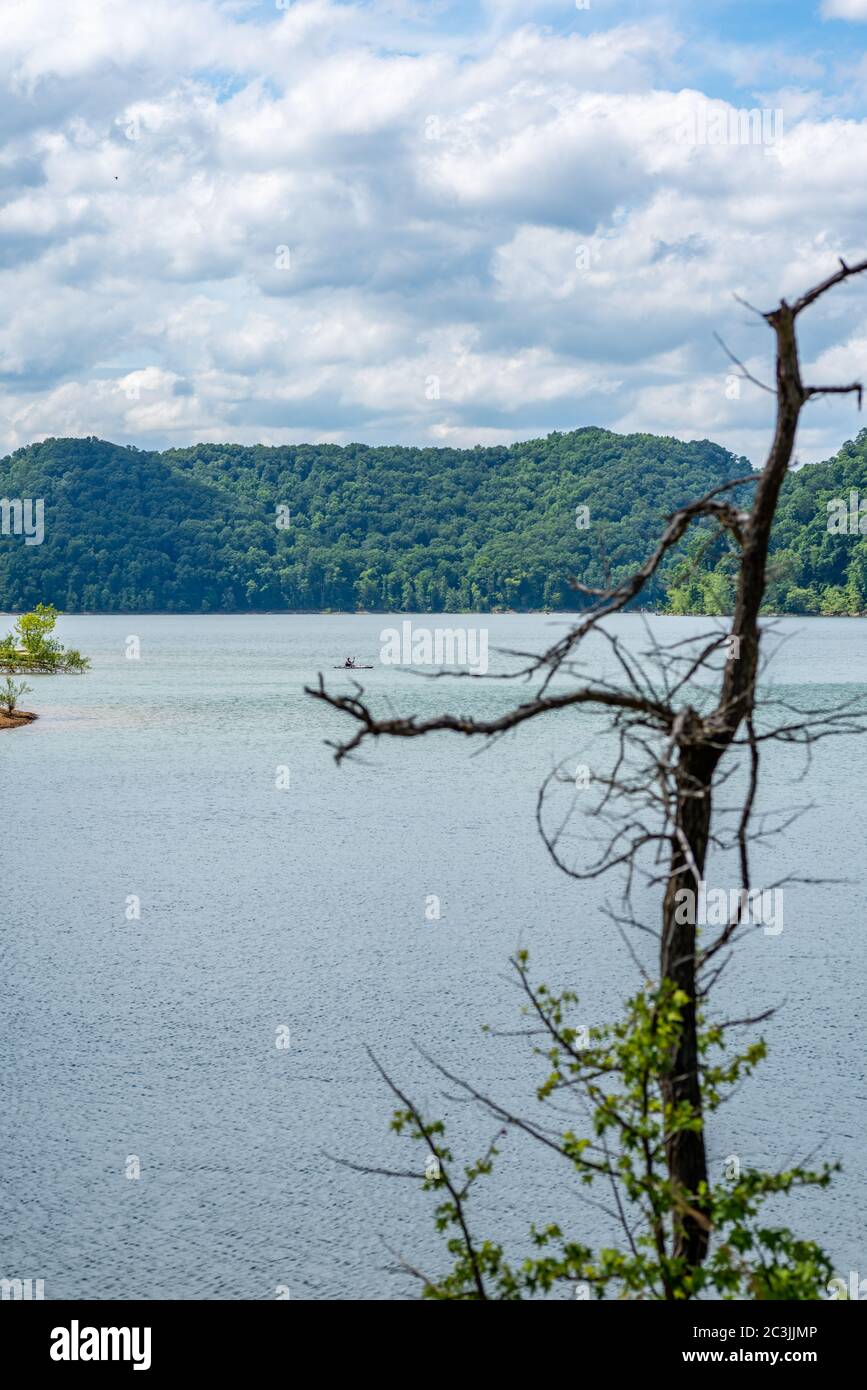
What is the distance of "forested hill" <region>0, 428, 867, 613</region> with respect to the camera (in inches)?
5246

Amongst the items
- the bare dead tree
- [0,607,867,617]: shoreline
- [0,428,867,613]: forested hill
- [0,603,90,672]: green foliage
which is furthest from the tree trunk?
[0,607,867,617]: shoreline

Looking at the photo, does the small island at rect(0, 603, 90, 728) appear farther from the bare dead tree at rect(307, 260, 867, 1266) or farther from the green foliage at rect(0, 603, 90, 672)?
the bare dead tree at rect(307, 260, 867, 1266)

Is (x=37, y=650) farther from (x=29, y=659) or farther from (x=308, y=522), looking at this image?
(x=308, y=522)

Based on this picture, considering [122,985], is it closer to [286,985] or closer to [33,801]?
[286,985]

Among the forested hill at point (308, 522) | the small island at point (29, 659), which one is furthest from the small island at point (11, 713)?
the forested hill at point (308, 522)

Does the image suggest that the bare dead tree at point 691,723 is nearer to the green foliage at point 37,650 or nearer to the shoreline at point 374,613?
the green foliage at point 37,650

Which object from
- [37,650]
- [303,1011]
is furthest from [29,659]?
[303,1011]

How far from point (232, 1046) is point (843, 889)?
34.7 feet

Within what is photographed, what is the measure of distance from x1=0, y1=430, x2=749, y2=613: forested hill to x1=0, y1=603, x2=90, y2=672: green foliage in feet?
236

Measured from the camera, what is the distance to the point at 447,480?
14812 centimetres

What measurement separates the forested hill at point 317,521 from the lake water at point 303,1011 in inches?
3864

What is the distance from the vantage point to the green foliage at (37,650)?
53.8 meters
